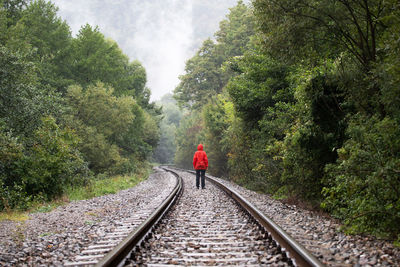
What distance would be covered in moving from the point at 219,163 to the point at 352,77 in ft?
86.2

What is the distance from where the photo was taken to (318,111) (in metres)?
7.90

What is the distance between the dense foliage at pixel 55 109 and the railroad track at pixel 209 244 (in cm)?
576

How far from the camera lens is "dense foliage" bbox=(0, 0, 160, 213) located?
11.6 metres

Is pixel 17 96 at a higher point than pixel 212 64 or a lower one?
lower

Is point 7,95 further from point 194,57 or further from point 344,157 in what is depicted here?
point 194,57

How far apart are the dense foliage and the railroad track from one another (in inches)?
227

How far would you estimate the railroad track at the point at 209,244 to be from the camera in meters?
4.18

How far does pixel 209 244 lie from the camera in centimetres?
510

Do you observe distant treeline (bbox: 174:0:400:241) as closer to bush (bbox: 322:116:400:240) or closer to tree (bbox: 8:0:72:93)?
bush (bbox: 322:116:400:240)

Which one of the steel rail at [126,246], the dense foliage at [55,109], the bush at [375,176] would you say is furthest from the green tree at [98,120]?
the bush at [375,176]

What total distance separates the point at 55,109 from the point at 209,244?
14.2 metres

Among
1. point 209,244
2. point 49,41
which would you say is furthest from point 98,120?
point 209,244

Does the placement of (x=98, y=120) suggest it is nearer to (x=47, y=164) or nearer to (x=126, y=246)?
(x=47, y=164)

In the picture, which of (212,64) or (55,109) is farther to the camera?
(212,64)
